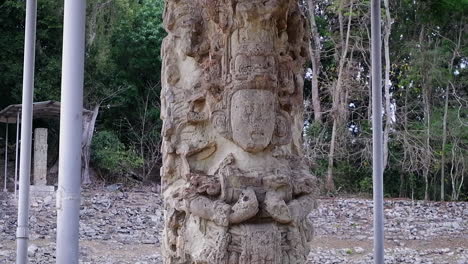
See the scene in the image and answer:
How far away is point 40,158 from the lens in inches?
535

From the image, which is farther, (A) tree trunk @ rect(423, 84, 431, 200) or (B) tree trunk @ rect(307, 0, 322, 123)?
(B) tree trunk @ rect(307, 0, 322, 123)

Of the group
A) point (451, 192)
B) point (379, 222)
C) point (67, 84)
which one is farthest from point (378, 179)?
point (451, 192)

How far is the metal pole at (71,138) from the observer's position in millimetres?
3559

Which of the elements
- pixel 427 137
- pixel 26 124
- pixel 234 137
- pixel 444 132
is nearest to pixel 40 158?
pixel 26 124

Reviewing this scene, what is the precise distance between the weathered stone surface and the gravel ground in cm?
79

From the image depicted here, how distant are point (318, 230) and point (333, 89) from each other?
5055mm

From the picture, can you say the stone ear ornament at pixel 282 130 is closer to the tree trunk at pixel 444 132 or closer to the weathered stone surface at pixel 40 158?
the weathered stone surface at pixel 40 158

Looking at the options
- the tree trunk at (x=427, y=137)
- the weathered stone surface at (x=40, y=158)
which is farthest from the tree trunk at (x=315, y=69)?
the weathered stone surface at (x=40, y=158)

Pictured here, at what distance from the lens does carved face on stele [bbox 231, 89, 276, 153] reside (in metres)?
4.10

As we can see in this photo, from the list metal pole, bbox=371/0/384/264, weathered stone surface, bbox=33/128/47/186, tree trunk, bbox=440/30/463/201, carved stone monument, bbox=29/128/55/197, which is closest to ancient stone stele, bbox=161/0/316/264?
metal pole, bbox=371/0/384/264

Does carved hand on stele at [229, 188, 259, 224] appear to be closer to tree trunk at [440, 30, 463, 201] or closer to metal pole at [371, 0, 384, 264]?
metal pole at [371, 0, 384, 264]

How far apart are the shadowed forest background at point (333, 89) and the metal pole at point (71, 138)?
37.7 ft

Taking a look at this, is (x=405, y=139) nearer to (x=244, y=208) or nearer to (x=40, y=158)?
(x=40, y=158)

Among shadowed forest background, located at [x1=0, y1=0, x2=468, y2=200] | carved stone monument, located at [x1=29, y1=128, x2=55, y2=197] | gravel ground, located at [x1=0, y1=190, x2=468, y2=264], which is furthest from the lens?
shadowed forest background, located at [x1=0, y1=0, x2=468, y2=200]
